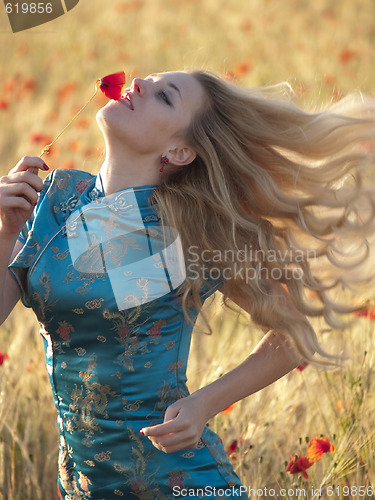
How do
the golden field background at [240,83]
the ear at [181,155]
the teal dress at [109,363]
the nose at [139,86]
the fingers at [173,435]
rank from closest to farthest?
1. the fingers at [173,435]
2. the teal dress at [109,363]
3. the nose at [139,86]
4. the ear at [181,155]
5. the golden field background at [240,83]

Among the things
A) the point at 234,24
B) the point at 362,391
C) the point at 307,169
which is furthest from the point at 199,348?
the point at 234,24

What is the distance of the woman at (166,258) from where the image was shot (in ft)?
6.23

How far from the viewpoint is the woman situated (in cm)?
190

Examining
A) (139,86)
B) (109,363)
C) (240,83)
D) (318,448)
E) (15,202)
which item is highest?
(139,86)

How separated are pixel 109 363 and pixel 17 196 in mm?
523

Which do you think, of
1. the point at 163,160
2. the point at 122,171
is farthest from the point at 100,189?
the point at 163,160

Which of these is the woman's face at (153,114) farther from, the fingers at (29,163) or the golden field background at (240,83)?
the golden field background at (240,83)

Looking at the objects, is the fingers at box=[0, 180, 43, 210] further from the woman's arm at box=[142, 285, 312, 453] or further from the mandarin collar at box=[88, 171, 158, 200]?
the woman's arm at box=[142, 285, 312, 453]

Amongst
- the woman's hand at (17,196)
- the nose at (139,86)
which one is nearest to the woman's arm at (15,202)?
the woman's hand at (17,196)

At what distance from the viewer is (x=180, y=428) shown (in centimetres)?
178

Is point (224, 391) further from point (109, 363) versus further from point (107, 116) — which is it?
point (107, 116)

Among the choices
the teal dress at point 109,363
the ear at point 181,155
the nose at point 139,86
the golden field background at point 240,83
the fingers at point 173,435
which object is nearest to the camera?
the fingers at point 173,435

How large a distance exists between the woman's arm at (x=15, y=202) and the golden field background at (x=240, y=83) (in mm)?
724

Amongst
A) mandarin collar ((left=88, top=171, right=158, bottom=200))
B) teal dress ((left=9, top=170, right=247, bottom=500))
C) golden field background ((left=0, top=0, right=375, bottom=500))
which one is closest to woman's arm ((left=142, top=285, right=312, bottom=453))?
teal dress ((left=9, top=170, right=247, bottom=500))
